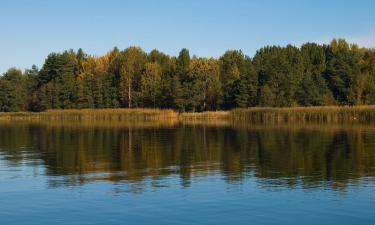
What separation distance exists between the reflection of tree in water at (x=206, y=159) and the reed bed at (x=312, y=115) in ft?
124

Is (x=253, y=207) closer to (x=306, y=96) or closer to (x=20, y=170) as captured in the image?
(x=20, y=170)

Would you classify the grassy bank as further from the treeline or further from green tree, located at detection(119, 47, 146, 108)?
green tree, located at detection(119, 47, 146, 108)

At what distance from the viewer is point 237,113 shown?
322 feet

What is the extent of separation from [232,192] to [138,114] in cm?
8462

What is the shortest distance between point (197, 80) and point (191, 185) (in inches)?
3777

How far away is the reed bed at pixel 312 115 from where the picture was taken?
8388 centimetres

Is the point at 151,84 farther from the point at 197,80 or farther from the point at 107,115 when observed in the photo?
the point at 107,115

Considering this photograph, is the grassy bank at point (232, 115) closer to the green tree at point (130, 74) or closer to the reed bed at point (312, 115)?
the reed bed at point (312, 115)

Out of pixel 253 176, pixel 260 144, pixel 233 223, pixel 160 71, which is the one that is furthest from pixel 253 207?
pixel 160 71

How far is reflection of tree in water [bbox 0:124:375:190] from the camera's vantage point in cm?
2520

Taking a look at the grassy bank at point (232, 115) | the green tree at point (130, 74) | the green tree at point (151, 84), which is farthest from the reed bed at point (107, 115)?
the green tree at point (130, 74)

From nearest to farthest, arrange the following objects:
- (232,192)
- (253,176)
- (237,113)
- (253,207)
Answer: (253,207)
(232,192)
(253,176)
(237,113)

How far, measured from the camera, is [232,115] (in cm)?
9931

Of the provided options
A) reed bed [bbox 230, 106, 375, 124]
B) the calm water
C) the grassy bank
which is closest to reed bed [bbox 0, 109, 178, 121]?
the grassy bank
